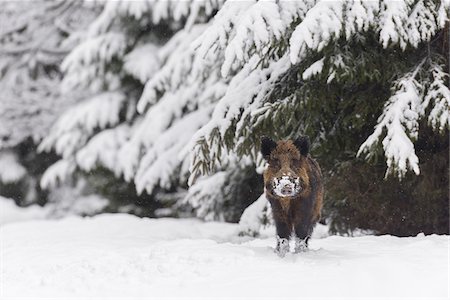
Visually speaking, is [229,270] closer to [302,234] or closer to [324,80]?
[302,234]

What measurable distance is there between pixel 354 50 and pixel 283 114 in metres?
1.11

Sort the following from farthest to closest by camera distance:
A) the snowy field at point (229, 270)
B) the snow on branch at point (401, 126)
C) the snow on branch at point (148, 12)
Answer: the snow on branch at point (148, 12)
the snow on branch at point (401, 126)
the snowy field at point (229, 270)

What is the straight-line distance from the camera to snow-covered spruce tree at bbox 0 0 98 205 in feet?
62.5

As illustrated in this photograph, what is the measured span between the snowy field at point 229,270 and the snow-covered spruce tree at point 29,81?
37.7 ft

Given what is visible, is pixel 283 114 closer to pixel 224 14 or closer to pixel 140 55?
pixel 224 14

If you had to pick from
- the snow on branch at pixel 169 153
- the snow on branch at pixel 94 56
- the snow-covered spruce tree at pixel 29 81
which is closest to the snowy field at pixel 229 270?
the snow on branch at pixel 169 153

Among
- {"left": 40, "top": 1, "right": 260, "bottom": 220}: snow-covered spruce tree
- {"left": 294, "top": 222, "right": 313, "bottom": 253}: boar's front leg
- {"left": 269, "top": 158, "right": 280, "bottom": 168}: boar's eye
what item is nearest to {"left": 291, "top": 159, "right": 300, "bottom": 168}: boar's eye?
{"left": 269, "top": 158, "right": 280, "bottom": 168}: boar's eye

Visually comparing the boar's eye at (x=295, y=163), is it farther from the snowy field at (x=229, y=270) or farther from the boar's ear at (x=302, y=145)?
the snowy field at (x=229, y=270)

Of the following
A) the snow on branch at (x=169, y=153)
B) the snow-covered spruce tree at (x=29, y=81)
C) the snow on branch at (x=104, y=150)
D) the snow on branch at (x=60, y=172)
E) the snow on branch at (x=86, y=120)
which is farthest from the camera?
the snow-covered spruce tree at (x=29, y=81)

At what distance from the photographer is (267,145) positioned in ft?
19.5

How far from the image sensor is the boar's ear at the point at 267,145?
5926 mm

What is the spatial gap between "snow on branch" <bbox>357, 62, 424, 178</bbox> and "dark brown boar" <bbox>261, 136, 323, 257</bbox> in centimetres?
111

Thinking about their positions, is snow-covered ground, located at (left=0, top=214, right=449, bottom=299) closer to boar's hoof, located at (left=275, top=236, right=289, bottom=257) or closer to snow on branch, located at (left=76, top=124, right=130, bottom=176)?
boar's hoof, located at (left=275, top=236, right=289, bottom=257)

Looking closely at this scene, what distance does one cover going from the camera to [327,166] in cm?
882
